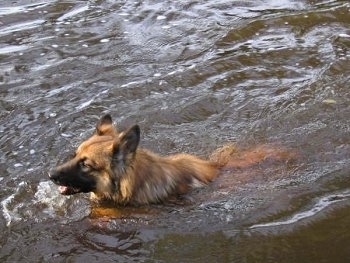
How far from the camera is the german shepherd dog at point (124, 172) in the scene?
622cm

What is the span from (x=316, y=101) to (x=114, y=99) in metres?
2.83

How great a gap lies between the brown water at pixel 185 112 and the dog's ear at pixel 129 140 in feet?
2.24

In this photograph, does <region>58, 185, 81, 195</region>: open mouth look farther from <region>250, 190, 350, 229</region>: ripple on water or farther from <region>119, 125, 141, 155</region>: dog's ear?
<region>250, 190, 350, 229</region>: ripple on water

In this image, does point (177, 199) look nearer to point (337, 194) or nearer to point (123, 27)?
point (337, 194)

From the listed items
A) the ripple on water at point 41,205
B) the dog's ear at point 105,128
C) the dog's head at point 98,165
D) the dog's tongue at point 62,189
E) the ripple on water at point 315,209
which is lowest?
the ripple on water at point 315,209

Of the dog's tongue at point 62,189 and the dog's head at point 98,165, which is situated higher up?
the dog's head at point 98,165

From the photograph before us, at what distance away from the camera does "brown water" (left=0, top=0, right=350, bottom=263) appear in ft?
20.0

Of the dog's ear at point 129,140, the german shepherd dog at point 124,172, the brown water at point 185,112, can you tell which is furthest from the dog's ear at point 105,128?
the brown water at point 185,112

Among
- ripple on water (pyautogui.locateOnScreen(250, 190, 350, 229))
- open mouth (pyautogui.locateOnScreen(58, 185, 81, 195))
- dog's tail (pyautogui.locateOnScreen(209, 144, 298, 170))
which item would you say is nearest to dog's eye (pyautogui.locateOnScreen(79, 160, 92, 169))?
open mouth (pyautogui.locateOnScreen(58, 185, 81, 195))

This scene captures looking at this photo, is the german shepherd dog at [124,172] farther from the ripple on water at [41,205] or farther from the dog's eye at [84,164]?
the ripple on water at [41,205]

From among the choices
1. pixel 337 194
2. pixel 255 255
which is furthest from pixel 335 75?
pixel 255 255

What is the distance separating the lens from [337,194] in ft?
22.0

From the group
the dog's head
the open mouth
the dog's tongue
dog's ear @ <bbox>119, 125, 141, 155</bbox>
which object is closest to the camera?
dog's ear @ <bbox>119, 125, 141, 155</bbox>

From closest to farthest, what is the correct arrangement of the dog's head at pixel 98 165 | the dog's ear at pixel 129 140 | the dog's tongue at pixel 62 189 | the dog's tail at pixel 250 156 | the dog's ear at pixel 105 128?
the dog's ear at pixel 129 140
the dog's head at pixel 98 165
the dog's tongue at pixel 62 189
the dog's ear at pixel 105 128
the dog's tail at pixel 250 156
